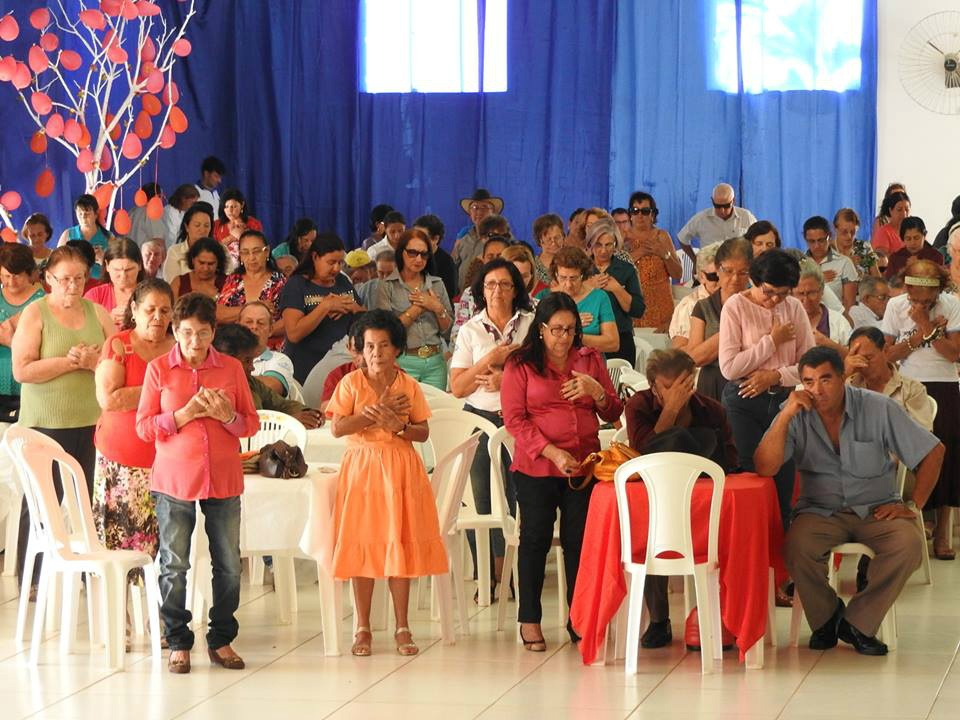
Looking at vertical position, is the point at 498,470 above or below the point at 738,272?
below

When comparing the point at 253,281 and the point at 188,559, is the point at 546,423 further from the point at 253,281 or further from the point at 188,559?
the point at 253,281

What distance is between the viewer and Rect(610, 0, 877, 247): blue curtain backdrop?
12.1m

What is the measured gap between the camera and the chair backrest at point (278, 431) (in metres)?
6.24

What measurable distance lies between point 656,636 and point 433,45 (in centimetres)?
806

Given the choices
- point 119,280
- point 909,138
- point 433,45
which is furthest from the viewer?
point 433,45

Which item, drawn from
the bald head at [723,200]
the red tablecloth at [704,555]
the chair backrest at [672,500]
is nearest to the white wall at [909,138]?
the bald head at [723,200]

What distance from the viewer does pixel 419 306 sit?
749cm

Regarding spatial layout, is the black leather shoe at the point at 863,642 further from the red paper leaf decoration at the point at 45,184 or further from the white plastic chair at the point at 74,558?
the red paper leaf decoration at the point at 45,184

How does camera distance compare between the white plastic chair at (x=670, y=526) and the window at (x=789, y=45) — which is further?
the window at (x=789, y=45)

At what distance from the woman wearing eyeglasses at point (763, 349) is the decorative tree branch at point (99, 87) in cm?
558

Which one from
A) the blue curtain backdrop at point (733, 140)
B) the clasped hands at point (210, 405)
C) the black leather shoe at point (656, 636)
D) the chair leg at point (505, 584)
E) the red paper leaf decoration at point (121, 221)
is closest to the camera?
the clasped hands at point (210, 405)

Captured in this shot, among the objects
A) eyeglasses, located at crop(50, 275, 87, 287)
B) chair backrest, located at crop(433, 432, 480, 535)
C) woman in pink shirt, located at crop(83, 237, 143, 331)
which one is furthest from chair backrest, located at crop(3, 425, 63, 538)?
chair backrest, located at crop(433, 432, 480, 535)

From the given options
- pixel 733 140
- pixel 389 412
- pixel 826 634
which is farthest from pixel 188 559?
pixel 733 140

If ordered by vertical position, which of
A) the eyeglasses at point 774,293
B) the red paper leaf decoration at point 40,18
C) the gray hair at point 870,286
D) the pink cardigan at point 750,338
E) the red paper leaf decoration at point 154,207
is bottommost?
the pink cardigan at point 750,338
